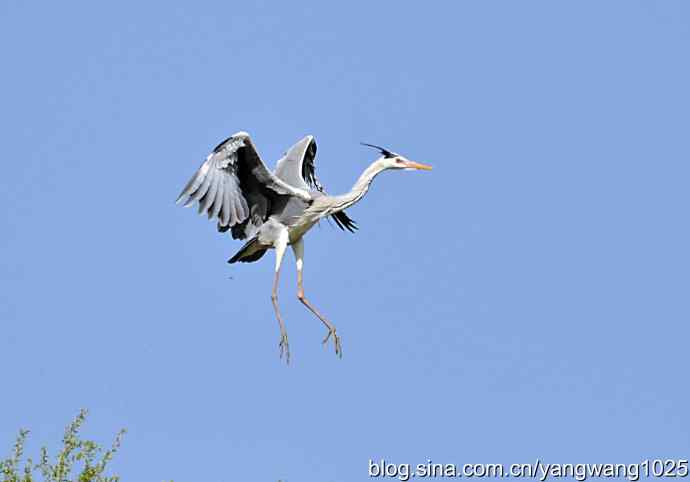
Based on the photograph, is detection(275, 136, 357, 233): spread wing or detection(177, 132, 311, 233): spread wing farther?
detection(275, 136, 357, 233): spread wing

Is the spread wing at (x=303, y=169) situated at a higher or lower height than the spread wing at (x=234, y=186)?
higher

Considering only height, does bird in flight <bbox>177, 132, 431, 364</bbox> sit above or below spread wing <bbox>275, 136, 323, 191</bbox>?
below

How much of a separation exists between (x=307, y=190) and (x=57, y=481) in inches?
300

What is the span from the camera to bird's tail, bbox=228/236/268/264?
61.6 ft

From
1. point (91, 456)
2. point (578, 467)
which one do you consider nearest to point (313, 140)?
point (578, 467)

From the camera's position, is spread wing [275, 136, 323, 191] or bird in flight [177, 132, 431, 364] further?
spread wing [275, 136, 323, 191]

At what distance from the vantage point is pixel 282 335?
59.2 ft

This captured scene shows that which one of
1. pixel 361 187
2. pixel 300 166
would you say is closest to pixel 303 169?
pixel 300 166

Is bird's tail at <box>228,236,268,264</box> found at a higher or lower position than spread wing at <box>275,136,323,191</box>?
lower

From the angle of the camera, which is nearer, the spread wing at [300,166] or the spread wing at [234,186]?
the spread wing at [234,186]

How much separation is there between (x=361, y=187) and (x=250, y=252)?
70.8 inches

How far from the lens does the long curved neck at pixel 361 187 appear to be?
1842 centimetres

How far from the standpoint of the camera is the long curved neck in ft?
60.4

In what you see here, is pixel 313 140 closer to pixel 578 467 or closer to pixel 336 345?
pixel 336 345
